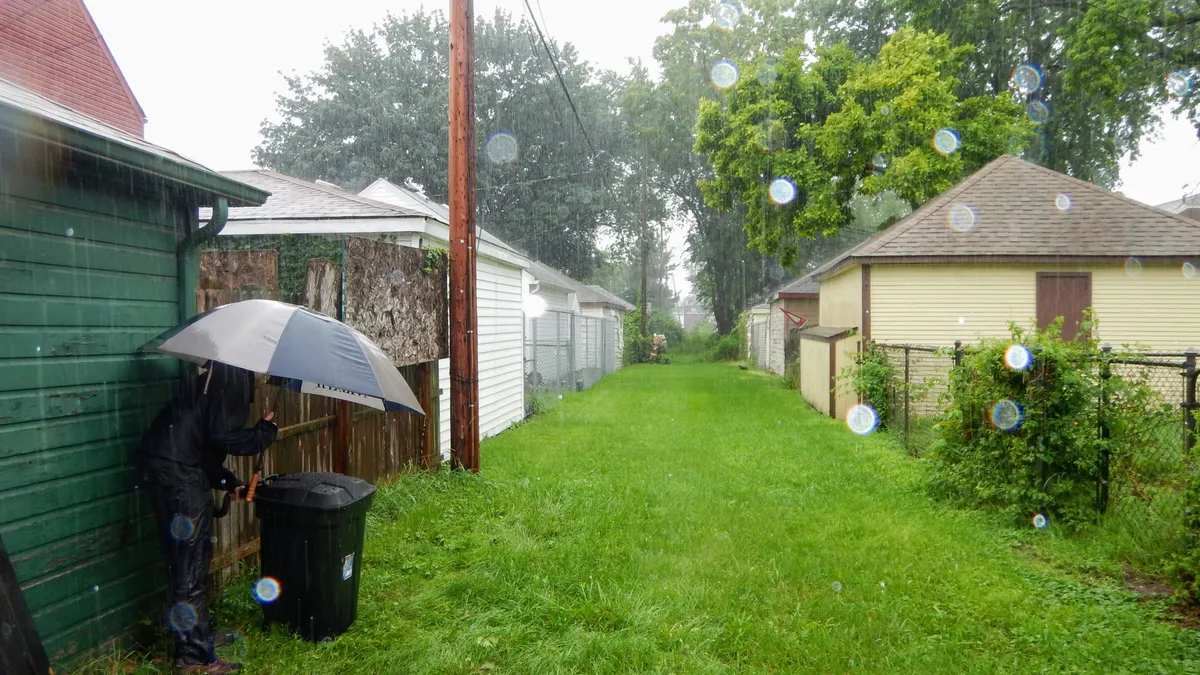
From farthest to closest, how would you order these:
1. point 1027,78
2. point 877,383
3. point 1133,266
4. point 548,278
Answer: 1. point 548,278
2. point 1027,78
3. point 1133,266
4. point 877,383

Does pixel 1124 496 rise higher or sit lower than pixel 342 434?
lower

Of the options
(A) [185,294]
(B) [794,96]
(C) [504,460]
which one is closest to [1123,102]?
(B) [794,96]

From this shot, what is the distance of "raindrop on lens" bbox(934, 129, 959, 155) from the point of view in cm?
2102

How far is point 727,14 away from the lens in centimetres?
3659

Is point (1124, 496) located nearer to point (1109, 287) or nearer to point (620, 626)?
point (620, 626)

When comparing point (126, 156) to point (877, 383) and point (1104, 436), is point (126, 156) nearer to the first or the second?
point (1104, 436)

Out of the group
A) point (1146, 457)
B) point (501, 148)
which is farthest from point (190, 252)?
point (501, 148)

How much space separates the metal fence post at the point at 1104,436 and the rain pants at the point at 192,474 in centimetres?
600

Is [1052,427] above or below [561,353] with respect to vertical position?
below

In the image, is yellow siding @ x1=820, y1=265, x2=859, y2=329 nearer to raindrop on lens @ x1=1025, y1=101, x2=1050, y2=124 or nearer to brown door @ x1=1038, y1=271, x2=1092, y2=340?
brown door @ x1=1038, y1=271, x2=1092, y2=340

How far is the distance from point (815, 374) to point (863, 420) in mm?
3594

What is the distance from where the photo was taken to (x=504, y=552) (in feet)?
19.0

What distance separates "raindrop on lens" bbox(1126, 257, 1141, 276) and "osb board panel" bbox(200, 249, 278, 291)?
14.0 meters

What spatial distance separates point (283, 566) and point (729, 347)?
3672 centimetres
